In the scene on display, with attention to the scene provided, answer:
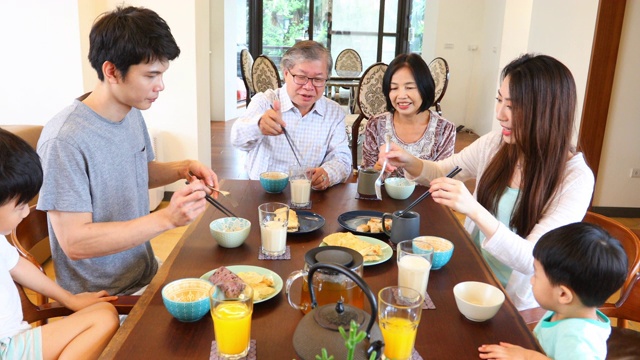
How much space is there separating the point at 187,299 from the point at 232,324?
0.23m

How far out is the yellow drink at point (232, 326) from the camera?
0.99 metres

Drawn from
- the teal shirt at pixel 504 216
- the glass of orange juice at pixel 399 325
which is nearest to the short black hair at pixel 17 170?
the glass of orange juice at pixel 399 325

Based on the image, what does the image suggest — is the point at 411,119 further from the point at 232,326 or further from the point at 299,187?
the point at 232,326

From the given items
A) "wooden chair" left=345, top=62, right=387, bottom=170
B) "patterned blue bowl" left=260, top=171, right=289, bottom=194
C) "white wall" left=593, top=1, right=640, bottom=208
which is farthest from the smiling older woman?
"white wall" left=593, top=1, right=640, bottom=208

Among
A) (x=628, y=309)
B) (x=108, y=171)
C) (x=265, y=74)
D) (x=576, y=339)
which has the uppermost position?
(x=265, y=74)

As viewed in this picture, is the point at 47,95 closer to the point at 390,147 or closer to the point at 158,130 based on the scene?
the point at 158,130

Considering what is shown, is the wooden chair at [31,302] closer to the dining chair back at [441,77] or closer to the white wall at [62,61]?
the white wall at [62,61]

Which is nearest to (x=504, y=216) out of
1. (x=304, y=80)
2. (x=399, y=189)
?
(x=399, y=189)

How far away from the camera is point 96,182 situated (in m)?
1.56

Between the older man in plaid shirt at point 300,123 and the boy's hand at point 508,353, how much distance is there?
4.26ft

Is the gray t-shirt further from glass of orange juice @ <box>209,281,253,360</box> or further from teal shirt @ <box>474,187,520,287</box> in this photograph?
teal shirt @ <box>474,187,520,287</box>

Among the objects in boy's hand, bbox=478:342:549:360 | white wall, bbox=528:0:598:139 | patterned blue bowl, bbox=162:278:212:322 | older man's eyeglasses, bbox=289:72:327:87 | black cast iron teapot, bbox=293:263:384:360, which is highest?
white wall, bbox=528:0:598:139

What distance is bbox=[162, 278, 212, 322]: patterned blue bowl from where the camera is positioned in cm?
111

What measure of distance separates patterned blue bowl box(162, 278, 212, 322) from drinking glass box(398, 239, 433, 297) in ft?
1.54
